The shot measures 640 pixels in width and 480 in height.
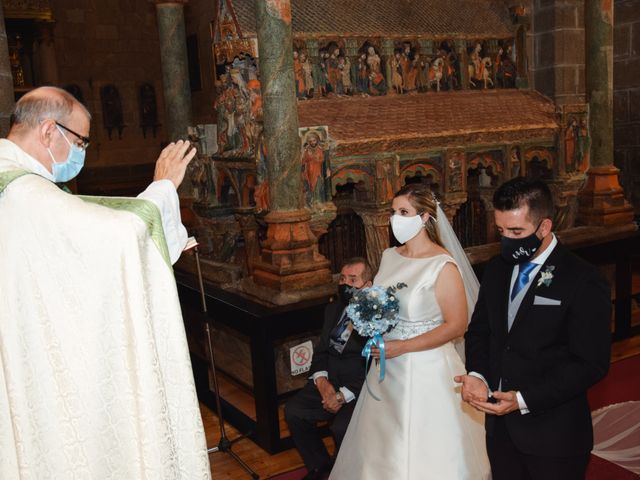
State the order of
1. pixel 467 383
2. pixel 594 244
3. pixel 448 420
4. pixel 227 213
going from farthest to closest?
1. pixel 227 213
2. pixel 594 244
3. pixel 448 420
4. pixel 467 383

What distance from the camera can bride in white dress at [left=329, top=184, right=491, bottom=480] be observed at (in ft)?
11.9

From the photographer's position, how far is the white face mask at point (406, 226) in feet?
12.3

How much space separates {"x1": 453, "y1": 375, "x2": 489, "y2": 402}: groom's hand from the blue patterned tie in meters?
0.39

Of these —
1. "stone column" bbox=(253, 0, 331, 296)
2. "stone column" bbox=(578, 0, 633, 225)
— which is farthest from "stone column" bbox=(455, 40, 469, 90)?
"stone column" bbox=(253, 0, 331, 296)

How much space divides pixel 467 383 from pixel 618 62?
28.4 feet

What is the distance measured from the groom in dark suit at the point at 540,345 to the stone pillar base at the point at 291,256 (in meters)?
2.97

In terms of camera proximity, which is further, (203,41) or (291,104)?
(203,41)

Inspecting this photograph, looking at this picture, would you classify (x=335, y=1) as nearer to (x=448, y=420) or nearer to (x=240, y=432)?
(x=240, y=432)

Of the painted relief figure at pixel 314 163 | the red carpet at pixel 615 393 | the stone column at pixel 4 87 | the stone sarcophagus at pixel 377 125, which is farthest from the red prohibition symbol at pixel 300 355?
the stone column at pixel 4 87

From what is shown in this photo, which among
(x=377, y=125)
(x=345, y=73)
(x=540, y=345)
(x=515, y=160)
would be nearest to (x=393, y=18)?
(x=345, y=73)

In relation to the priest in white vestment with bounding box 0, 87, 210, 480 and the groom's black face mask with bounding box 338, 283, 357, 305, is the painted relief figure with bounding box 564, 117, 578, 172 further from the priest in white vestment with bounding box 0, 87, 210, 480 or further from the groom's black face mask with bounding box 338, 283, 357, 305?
the priest in white vestment with bounding box 0, 87, 210, 480

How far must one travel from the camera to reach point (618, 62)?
33.2ft

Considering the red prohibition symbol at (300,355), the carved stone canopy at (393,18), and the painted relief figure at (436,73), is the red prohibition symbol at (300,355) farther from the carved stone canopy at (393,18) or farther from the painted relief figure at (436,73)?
the painted relief figure at (436,73)

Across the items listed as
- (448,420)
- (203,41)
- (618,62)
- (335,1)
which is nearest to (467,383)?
(448,420)
